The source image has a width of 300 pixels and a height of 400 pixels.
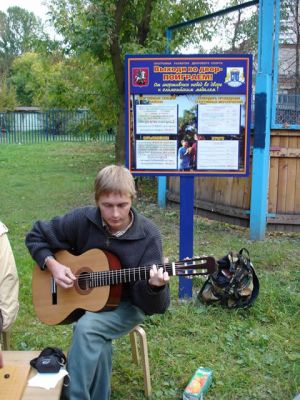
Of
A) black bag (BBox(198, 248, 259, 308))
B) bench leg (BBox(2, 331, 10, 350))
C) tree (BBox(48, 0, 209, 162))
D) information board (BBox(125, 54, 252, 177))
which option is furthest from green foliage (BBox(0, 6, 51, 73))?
bench leg (BBox(2, 331, 10, 350))

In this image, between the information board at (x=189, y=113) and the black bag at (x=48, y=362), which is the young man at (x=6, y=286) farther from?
the information board at (x=189, y=113)

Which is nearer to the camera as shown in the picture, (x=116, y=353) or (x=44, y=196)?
(x=116, y=353)

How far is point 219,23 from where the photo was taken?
7.13 m

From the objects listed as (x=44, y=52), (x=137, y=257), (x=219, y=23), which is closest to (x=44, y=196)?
(x=44, y=52)

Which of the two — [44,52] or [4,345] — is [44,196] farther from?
[4,345]

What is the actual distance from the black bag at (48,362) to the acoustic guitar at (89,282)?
363 millimetres

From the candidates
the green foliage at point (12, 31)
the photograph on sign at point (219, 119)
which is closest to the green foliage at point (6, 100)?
the green foliage at point (12, 31)

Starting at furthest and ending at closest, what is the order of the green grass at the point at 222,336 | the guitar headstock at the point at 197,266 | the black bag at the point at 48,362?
the green grass at the point at 222,336
the guitar headstock at the point at 197,266
the black bag at the point at 48,362

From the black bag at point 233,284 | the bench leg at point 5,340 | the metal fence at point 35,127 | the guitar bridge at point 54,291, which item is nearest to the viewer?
the guitar bridge at point 54,291

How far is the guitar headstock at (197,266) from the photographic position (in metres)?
2.64

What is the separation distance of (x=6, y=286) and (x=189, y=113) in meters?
2.17

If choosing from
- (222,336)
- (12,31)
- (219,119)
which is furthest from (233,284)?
(12,31)

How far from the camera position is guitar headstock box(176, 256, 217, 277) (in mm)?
2645

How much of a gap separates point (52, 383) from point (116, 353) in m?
1.37
